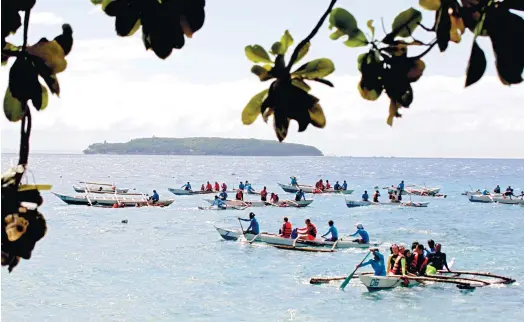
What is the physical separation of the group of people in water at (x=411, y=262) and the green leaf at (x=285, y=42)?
22.3 metres

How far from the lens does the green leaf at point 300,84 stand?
1.57 m

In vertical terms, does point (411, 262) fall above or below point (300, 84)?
below

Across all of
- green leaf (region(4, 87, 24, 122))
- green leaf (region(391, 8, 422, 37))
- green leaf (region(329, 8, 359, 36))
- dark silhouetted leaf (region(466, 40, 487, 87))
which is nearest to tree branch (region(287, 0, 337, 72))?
green leaf (region(329, 8, 359, 36))

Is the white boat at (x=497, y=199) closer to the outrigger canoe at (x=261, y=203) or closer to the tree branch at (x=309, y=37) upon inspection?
the outrigger canoe at (x=261, y=203)

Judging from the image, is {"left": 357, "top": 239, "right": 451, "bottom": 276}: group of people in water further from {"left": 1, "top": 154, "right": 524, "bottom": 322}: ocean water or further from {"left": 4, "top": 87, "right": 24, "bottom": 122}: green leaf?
{"left": 4, "top": 87, "right": 24, "bottom": 122}: green leaf

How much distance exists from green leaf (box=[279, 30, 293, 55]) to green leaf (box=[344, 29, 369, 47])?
0.13m

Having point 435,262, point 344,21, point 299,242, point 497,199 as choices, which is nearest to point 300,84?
point 344,21

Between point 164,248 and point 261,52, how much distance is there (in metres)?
36.6

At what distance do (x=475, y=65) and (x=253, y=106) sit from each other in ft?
1.61

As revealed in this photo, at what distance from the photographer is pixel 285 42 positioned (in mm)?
1489

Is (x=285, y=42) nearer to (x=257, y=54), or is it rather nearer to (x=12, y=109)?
(x=257, y=54)

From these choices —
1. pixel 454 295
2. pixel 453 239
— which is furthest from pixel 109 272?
pixel 453 239

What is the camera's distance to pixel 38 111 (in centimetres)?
170

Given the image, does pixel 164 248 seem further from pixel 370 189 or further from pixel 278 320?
pixel 370 189
